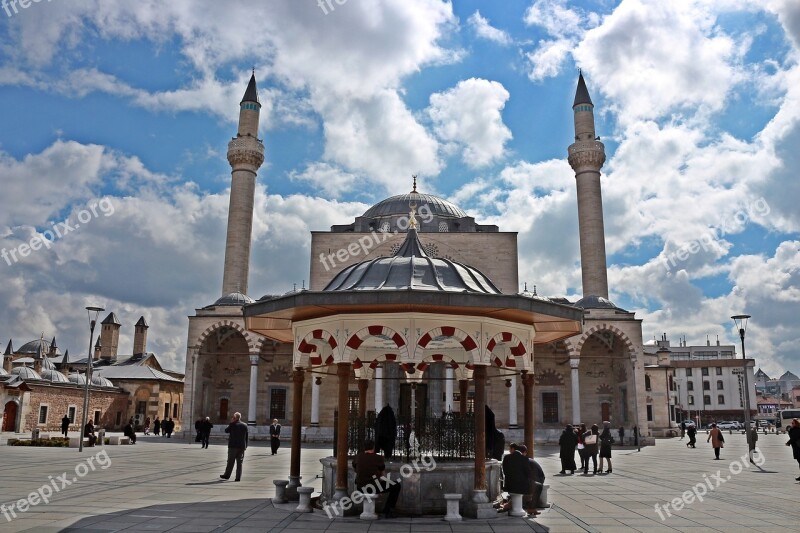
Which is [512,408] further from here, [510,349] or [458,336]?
[458,336]

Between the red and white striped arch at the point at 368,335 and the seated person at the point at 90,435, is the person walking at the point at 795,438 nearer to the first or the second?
the red and white striped arch at the point at 368,335

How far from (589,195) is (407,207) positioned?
10621 mm

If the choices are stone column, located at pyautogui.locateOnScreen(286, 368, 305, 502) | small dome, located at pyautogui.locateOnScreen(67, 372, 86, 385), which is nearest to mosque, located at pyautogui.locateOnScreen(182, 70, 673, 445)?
stone column, located at pyautogui.locateOnScreen(286, 368, 305, 502)

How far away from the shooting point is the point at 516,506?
26.5 feet

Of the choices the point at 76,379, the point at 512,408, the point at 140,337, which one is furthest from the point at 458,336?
the point at 140,337

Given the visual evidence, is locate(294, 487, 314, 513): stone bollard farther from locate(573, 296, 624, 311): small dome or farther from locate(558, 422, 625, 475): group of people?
locate(573, 296, 624, 311): small dome

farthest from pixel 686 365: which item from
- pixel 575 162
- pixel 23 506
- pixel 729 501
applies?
pixel 23 506

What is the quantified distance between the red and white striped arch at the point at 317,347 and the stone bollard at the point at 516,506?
9.94ft

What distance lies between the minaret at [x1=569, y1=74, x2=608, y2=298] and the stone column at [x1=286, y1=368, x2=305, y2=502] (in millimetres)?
24292

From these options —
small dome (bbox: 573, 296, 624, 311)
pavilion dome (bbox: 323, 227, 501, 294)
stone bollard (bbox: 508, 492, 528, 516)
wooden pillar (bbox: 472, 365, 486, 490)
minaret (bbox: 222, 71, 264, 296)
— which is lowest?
stone bollard (bbox: 508, 492, 528, 516)

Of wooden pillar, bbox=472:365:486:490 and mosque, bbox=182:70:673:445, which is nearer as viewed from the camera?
wooden pillar, bbox=472:365:486:490

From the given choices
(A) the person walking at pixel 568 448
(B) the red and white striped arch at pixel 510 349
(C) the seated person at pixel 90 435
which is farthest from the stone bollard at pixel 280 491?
(C) the seated person at pixel 90 435

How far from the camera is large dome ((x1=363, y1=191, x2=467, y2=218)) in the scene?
3775 centimetres

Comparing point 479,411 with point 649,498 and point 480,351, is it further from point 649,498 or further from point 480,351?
point 649,498
